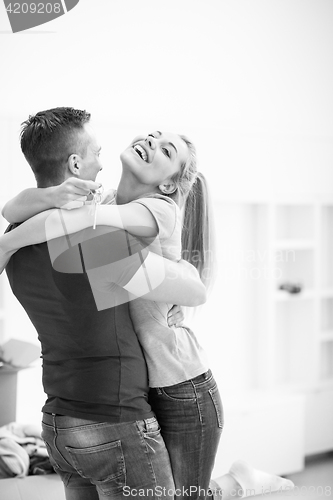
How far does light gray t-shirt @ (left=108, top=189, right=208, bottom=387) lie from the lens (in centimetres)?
124

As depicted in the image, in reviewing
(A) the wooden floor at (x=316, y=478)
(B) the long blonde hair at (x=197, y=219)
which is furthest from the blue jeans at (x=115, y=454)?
(A) the wooden floor at (x=316, y=478)

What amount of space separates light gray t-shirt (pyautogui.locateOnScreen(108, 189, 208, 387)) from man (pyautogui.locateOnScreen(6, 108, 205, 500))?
0.05 m

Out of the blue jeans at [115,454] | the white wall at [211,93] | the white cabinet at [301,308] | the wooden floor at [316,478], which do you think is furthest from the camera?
the white cabinet at [301,308]

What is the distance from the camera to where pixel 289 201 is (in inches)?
128

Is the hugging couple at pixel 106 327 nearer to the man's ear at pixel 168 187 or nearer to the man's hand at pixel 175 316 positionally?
the man's hand at pixel 175 316

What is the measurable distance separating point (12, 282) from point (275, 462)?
235cm

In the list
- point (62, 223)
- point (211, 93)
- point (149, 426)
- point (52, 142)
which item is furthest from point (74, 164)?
point (211, 93)

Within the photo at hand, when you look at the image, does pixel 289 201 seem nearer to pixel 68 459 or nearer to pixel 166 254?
pixel 166 254

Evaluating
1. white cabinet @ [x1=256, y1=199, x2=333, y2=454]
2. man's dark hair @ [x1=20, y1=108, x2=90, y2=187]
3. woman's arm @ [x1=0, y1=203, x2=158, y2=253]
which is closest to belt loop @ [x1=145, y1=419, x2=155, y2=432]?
woman's arm @ [x1=0, y1=203, x2=158, y2=253]

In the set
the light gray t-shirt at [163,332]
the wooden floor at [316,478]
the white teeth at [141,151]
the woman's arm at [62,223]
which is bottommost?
the wooden floor at [316,478]

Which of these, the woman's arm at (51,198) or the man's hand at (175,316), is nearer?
the woman's arm at (51,198)

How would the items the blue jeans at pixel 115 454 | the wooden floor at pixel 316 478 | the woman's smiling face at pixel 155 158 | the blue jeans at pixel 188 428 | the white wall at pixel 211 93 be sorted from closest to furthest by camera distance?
the blue jeans at pixel 115 454, the blue jeans at pixel 188 428, the woman's smiling face at pixel 155 158, the white wall at pixel 211 93, the wooden floor at pixel 316 478

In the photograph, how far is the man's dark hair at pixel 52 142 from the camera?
123 centimetres

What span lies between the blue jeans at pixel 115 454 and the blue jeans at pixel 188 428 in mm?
70
